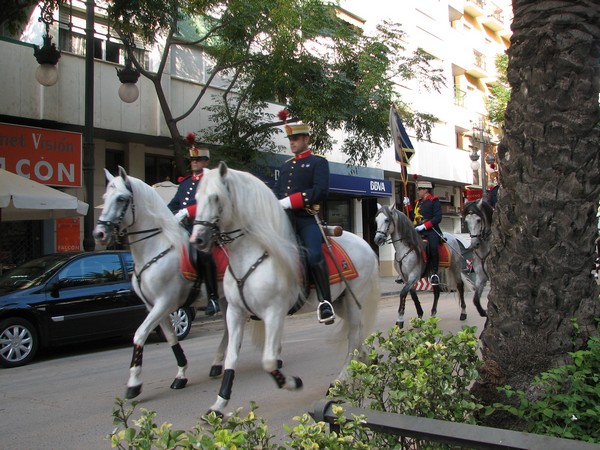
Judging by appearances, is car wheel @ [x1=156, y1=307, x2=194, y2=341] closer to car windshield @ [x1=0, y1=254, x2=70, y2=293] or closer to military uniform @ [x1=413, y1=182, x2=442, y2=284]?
car windshield @ [x1=0, y1=254, x2=70, y2=293]

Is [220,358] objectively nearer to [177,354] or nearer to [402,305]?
[177,354]

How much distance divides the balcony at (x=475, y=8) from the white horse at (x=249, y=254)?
3658 cm

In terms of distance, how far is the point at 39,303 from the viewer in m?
9.30

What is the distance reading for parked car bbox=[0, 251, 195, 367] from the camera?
9094mm

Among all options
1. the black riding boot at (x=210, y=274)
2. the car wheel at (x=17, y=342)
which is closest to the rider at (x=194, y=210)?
the black riding boot at (x=210, y=274)

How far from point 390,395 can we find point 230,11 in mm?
13343

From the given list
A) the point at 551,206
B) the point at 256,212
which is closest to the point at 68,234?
the point at 256,212

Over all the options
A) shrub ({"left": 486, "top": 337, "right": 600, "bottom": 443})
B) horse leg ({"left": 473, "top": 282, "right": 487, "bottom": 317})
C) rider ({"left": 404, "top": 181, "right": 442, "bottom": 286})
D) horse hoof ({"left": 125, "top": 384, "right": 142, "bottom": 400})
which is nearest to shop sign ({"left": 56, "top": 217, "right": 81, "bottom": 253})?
rider ({"left": 404, "top": 181, "right": 442, "bottom": 286})

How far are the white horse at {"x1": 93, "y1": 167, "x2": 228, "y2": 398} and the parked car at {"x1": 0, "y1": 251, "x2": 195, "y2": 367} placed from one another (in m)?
3.48

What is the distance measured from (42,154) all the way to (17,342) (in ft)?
22.1

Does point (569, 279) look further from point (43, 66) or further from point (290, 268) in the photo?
point (43, 66)

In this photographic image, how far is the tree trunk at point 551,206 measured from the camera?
3570mm

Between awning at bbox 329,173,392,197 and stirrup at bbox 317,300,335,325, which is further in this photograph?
awning at bbox 329,173,392,197

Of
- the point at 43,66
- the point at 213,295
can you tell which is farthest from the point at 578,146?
the point at 43,66
